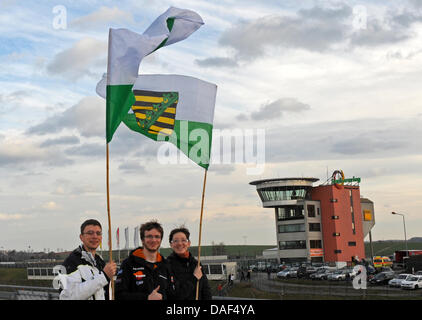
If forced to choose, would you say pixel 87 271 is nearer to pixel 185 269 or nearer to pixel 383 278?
pixel 185 269

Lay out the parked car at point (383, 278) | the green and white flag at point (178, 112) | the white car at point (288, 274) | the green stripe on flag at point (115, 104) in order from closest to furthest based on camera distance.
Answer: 1. the green stripe on flag at point (115, 104)
2. the green and white flag at point (178, 112)
3. the parked car at point (383, 278)
4. the white car at point (288, 274)

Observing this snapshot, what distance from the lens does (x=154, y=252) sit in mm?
5914

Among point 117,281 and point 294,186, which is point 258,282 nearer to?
point 294,186

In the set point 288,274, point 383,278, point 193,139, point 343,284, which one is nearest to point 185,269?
point 193,139

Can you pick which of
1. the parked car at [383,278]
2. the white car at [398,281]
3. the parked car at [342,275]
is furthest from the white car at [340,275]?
the white car at [398,281]

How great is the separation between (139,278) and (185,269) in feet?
2.59

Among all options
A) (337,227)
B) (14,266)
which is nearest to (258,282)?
(337,227)

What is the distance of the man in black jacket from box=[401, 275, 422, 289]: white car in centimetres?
3948

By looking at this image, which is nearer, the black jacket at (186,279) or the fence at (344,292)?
the black jacket at (186,279)

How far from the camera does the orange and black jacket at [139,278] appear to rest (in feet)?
18.7

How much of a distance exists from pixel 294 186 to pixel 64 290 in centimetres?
7401

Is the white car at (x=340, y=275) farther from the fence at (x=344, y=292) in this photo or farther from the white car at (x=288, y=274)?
the white car at (x=288, y=274)

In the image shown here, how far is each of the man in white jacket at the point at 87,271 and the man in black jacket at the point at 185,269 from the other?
3.04 ft

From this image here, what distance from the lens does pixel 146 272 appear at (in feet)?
19.2
